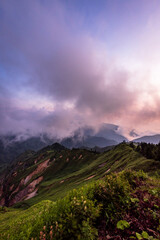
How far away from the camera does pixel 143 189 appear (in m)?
6.80

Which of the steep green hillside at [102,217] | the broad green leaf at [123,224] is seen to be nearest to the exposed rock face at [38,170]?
the steep green hillside at [102,217]

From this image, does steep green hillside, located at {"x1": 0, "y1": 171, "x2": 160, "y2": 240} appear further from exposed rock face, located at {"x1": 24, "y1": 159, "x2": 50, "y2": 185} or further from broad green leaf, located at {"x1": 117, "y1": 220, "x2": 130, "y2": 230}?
exposed rock face, located at {"x1": 24, "y1": 159, "x2": 50, "y2": 185}

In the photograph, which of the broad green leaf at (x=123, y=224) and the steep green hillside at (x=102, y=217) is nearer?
the steep green hillside at (x=102, y=217)

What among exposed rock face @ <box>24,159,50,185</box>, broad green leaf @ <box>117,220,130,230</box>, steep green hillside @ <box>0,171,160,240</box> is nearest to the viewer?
steep green hillside @ <box>0,171,160,240</box>

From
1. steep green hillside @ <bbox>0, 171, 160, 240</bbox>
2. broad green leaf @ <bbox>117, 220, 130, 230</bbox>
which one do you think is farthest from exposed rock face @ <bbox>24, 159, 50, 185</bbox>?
broad green leaf @ <bbox>117, 220, 130, 230</bbox>

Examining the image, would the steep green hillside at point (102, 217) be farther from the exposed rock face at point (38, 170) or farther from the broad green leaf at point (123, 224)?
the exposed rock face at point (38, 170)

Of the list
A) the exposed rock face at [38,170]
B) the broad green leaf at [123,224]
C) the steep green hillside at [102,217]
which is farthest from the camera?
the exposed rock face at [38,170]

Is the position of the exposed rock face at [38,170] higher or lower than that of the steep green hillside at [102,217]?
lower

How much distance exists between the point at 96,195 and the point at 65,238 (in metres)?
2.35

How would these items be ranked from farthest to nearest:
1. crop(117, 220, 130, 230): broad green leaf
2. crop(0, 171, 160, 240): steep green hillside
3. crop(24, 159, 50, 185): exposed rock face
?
crop(24, 159, 50, 185): exposed rock face
crop(117, 220, 130, 230): broad green leaf
crop(0, 171, 160, 240): steep green hillside

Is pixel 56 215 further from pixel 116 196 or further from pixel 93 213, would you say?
pixel 116 196

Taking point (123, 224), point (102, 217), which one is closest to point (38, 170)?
point (102, 217)

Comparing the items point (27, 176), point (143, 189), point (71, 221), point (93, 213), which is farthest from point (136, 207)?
point (27, 176)

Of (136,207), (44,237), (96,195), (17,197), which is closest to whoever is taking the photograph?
(44,237)
